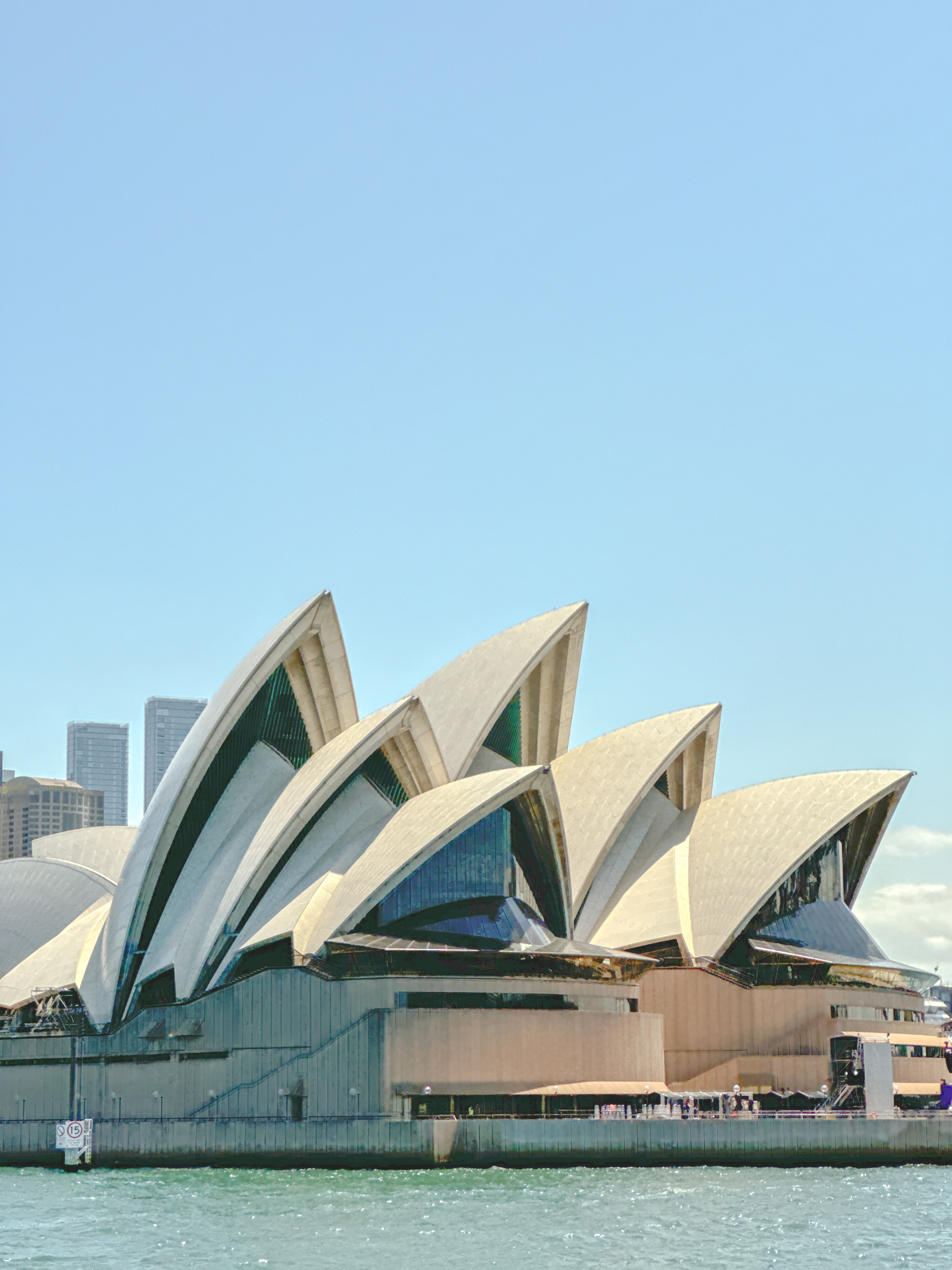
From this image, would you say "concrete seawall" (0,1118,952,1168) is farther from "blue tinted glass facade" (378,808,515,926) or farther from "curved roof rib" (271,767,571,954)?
"blue tinted glass facade" (378,808,515,926)

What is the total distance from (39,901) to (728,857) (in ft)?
95.7

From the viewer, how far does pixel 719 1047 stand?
59.9m

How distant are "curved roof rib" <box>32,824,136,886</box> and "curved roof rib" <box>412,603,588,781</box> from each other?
1983 centimetres

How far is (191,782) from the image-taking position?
5766 cm

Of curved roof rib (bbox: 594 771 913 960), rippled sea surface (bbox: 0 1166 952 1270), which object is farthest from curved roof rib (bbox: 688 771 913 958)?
rippled sea surface (bbox: 0 1166 952 1270)

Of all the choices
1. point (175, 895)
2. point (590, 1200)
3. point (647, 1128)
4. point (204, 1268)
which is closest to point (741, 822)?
point (647, 1128)

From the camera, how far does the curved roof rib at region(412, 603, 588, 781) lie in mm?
61031

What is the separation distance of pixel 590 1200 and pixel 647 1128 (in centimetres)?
950

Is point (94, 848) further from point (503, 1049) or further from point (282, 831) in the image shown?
point (503, 1049)

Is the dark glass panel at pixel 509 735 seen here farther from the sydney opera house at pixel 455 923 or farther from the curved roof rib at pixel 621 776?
the curved roof rib at pixel 621 776

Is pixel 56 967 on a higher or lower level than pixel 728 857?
lower

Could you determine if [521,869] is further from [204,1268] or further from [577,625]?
[204,1268]

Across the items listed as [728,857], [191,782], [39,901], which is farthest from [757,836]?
[39,901]

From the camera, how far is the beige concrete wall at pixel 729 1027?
59.5 m
